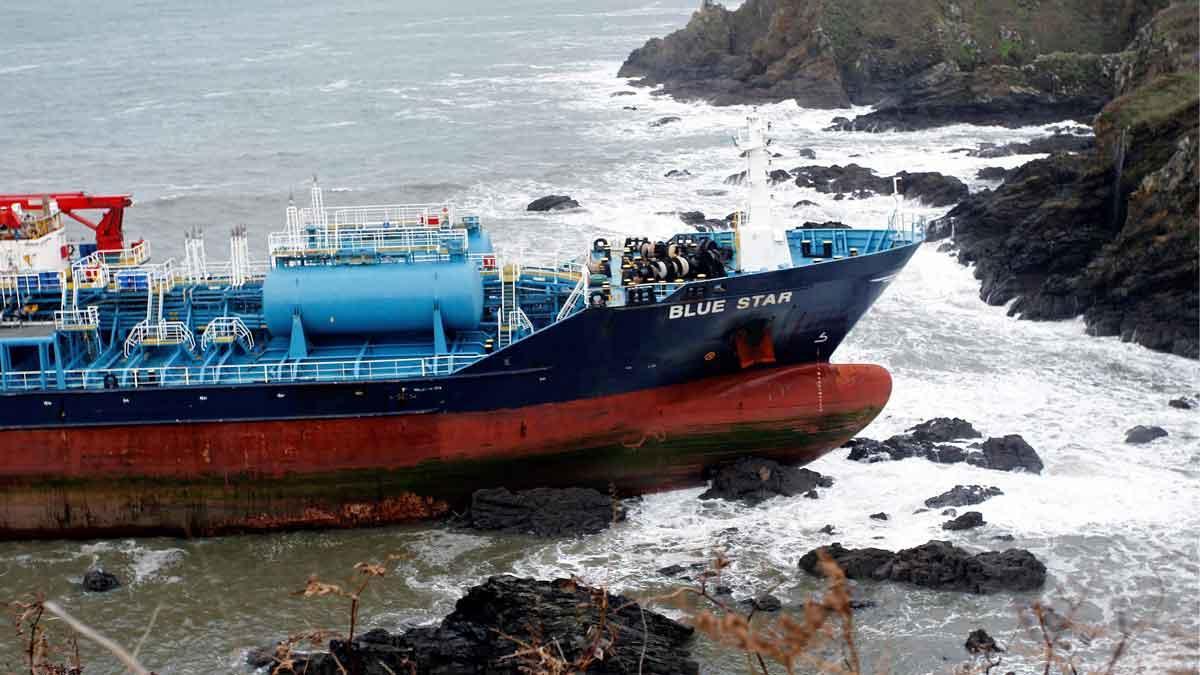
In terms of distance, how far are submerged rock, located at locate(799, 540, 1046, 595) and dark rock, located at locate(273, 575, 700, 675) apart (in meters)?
3.00

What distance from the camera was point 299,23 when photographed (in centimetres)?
12950

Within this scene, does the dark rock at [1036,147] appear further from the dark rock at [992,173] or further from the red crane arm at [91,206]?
the red crane arm at [91,206]

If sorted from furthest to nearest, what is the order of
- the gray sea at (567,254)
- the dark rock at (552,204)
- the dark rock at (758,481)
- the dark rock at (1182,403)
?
the dark rock at (552,204), the dark rock at (1182,403), the dark rock at (758,481), the gray sea at (567,254)

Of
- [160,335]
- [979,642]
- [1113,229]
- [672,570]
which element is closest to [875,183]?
[1113,229]

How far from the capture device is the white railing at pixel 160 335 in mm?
23078

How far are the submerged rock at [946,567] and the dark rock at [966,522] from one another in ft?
3.64

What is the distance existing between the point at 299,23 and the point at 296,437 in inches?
4533

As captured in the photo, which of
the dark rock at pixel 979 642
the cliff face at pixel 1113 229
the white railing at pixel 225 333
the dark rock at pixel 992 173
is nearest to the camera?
the dark rock at pixel 979 642

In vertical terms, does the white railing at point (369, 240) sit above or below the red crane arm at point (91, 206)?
below

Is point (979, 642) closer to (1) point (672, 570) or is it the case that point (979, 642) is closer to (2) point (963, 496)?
(1) point (672, 570)

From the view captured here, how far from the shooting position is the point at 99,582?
2031cm

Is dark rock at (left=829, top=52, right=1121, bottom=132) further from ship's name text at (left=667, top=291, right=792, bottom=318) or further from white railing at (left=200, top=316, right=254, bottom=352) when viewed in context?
white railing at (left=200, top=316, right=254, bottom=352)

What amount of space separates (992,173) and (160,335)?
3279 centimetres

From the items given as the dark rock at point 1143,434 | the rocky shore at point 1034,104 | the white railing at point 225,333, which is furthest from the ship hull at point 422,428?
the rocky shore at point 1034,104
